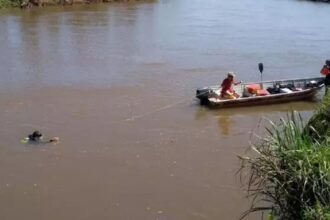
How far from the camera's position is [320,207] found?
17.1 ft

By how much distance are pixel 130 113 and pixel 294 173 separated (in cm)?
824

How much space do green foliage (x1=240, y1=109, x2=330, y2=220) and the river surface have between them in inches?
105

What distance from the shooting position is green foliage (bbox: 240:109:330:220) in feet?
17.6

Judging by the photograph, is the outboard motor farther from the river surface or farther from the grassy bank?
the grassy bank

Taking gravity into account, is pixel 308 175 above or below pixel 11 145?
above

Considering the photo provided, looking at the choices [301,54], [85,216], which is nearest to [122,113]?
[85,216]

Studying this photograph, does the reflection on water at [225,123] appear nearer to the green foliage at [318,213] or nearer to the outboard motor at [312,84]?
the outboard motor at [312,84]

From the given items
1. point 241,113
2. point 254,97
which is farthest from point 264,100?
point 241,113

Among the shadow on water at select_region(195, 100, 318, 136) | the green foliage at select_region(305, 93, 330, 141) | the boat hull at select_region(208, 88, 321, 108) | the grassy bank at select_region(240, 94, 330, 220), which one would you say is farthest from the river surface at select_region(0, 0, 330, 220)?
the grassy bank at select_region(240, 94, 330, 220)

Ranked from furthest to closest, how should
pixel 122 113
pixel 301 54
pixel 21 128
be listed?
1. pixel 301 54
2. pixel 122 113
3. pixel 21 128

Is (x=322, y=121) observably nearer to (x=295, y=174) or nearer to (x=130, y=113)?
(x=295, y=174)

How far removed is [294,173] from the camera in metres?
5.45

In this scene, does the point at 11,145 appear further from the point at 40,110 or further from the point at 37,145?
the point at 40,110

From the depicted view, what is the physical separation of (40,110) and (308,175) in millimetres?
9353
